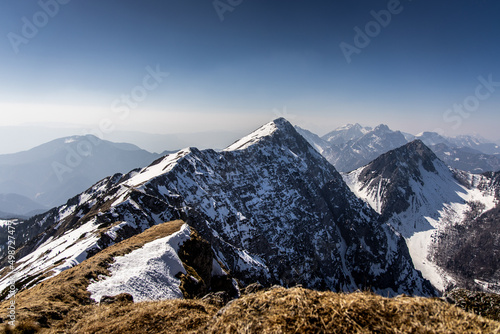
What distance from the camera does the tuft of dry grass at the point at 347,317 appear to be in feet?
16.6

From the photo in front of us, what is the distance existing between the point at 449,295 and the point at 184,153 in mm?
165293

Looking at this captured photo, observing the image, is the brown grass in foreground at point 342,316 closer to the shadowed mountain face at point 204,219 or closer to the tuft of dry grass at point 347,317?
the tuft of dry grass at point 347,317

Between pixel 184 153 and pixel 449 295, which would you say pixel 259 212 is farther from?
pixel 449 295

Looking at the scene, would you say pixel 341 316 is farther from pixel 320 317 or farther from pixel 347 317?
pixel 320 317

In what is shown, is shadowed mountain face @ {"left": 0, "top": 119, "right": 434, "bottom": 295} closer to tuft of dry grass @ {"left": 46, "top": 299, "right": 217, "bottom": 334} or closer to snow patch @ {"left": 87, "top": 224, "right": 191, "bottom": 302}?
snow patch @ {"left": 87, "top": 224, "right": 191, "bottom": 302}

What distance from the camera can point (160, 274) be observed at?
80.8ft

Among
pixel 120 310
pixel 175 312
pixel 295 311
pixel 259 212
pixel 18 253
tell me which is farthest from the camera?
pixel 259 212

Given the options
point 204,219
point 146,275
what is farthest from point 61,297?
point 204,219

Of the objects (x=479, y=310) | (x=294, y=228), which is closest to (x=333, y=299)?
(x=479, y=310)

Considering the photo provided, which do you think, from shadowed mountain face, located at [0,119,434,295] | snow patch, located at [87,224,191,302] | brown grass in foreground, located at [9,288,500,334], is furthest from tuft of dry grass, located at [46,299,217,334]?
shadowed mountain face, located at [0,119,434,295]

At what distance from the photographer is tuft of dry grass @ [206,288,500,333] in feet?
16.6

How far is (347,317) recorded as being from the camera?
537 centimetres

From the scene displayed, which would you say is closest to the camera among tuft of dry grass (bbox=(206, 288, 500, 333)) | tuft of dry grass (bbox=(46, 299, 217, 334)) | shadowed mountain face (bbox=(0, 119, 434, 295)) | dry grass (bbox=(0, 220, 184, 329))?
tuft of dry grass (bbox=(206, 288, 500, 333))

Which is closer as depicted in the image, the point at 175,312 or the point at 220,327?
the point at 220,327
